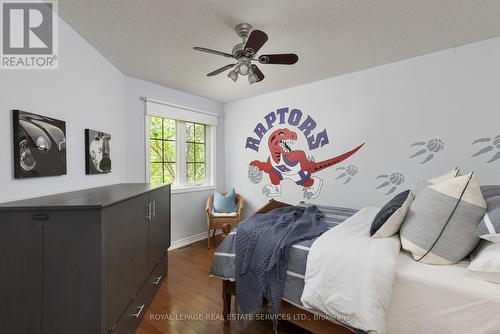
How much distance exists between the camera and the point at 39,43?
1644mm

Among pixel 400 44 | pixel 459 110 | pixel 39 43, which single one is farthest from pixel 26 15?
pixel 459 110

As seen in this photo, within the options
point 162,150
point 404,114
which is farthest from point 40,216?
point 404,114

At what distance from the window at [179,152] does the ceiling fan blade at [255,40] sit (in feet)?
6.56

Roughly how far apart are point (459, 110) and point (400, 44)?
0.86m

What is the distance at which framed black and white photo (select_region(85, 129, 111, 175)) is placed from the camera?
2143 mm

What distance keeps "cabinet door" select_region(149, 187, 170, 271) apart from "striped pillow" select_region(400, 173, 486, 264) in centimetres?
195

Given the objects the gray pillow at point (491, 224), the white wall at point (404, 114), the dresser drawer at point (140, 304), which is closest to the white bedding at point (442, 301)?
the gray pillow at point (491, 224)

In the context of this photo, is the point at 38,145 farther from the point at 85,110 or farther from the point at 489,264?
the point at 489,264

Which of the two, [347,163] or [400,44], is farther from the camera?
[347,163]

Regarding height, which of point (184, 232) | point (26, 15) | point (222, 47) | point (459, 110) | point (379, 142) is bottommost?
point (184, 232)

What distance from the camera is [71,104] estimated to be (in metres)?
1.93

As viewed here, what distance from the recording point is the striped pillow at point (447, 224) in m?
1.25

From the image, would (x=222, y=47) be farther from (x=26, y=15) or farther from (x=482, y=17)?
(x=482, y=17)

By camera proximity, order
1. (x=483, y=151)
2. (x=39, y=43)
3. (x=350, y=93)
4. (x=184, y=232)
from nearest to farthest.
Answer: (x=39, y=43) → (x=483, y=151) → (x=350, y=93) → (x=184, y=232)
